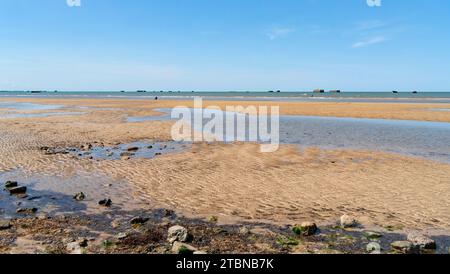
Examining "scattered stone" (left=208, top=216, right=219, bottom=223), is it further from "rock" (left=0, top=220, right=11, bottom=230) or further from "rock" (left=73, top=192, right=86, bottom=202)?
"rock" (left=0, top=220, right=11, bottom=230)

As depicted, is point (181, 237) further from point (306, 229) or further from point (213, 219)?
point (306, 229)

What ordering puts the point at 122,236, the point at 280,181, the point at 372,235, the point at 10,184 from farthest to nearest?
the point at 280,181 < the point at 10,184 < the point at 372,235 < the point at 122,236

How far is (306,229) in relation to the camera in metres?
6.88

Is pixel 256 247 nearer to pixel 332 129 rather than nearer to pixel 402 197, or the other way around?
pixel 402 197

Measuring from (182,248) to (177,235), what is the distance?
55 centimetres

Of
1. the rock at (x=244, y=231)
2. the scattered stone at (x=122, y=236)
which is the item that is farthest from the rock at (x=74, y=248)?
the rock at (x=244, y=231)

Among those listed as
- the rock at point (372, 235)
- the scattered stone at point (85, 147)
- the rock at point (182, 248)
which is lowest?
the rock at point (372, 235)

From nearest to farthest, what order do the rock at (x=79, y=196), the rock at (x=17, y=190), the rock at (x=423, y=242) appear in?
the rock at (x=423, y=242)
the rock at (x=79, y=196)
the rock at (x=17, y=190)

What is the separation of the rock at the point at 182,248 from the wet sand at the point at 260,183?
1.68m

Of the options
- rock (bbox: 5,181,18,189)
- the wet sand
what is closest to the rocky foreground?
the wet sand

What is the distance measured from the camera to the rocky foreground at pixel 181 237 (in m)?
6.12

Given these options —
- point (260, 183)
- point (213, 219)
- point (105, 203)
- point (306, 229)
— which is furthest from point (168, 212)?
point (260, 183)

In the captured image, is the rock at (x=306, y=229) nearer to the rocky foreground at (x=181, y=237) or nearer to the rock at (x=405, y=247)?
the rocky foreground at (x=181, y=237)
